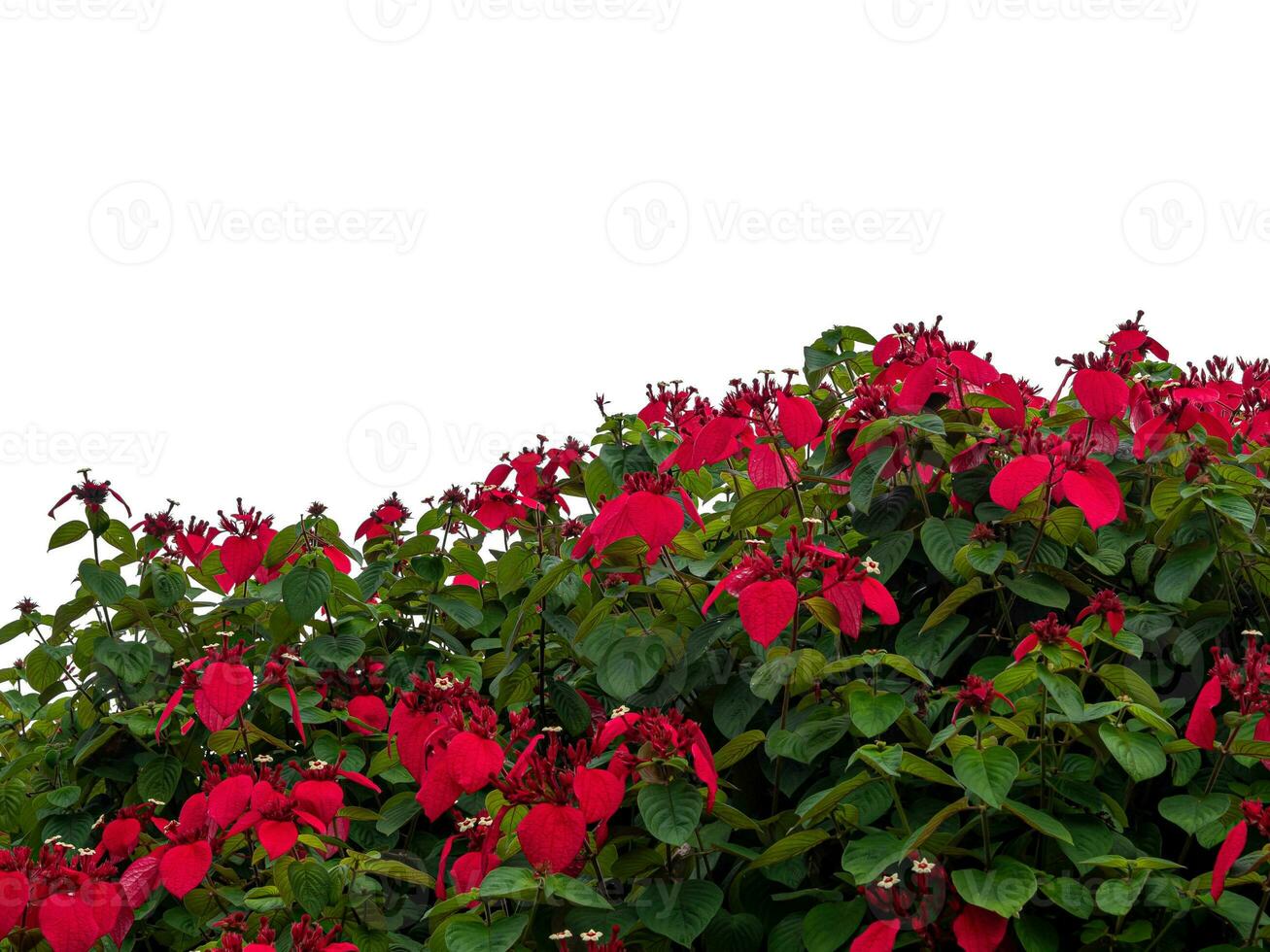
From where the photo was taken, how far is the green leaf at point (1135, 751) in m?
2.16

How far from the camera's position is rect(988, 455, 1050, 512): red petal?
8.11 feet

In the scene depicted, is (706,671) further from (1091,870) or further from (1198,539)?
(1198,539)

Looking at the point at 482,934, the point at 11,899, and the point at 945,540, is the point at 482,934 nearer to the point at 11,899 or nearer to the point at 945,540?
the point at 11,899

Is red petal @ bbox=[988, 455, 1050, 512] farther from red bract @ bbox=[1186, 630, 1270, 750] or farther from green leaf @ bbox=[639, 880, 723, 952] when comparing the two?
green leaf @ bbox=[639, 880, 723, 952]

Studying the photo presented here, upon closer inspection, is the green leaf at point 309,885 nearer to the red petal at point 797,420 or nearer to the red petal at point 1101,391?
the red petal at point 797,420

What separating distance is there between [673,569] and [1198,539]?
1097 mm

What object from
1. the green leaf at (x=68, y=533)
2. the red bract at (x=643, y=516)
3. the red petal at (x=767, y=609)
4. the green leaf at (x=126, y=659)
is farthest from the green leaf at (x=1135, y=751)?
the green leaf at (x=68, y=533)

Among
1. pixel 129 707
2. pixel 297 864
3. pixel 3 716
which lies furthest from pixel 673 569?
pixel 3 716

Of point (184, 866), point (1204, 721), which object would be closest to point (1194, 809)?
point (1204, 721)

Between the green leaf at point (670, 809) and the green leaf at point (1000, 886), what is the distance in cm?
46

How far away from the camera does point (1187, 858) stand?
8.56ft

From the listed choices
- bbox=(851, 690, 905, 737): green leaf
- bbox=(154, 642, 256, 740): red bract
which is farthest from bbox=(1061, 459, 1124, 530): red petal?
bbox=(154, 642, 256, 740): red bract

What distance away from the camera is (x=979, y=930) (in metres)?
2.19

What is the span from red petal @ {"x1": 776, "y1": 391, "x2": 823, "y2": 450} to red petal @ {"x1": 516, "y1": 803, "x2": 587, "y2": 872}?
3.34 feet
